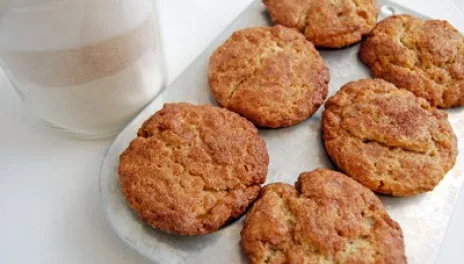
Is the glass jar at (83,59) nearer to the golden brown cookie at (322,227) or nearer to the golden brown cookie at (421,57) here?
the golden brown cookie at (322,227)

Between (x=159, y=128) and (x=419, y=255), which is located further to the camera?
(x=159, y=128)

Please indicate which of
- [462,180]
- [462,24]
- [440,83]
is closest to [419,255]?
[462,180]

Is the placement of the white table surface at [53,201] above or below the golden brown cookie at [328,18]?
below

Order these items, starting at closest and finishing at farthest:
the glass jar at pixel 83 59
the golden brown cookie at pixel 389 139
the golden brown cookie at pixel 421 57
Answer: the glass jar at pixel 83 59 < the golden brown cookie at pixel 389 139 < the golden brown cookie at pixel 421 57

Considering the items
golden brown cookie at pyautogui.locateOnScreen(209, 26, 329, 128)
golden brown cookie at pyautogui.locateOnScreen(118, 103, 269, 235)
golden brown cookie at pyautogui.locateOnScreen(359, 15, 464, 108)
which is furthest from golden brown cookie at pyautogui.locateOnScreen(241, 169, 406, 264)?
golden brown cookie at pyautogui.locateOnScreen(359, 15, 464, 108)

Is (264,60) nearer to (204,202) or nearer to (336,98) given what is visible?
(336,98)

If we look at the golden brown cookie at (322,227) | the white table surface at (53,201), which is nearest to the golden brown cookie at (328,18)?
the white table surface at (53,201)

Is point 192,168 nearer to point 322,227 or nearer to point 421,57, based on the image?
point 322,227
